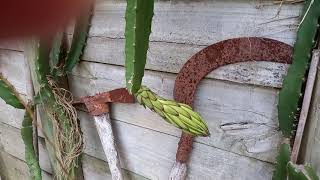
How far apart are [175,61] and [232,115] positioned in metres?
0.19

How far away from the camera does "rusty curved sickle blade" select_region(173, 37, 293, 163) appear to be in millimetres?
780

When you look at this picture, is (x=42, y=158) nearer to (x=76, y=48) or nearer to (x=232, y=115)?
(x=76, y=48)

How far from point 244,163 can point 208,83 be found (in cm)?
20

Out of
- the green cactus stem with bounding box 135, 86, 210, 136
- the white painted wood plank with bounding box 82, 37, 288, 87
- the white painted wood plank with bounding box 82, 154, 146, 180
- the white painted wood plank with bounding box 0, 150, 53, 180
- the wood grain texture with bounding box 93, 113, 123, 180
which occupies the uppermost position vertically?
the white painted wood plank with bounding box 82, 37, 288, 87

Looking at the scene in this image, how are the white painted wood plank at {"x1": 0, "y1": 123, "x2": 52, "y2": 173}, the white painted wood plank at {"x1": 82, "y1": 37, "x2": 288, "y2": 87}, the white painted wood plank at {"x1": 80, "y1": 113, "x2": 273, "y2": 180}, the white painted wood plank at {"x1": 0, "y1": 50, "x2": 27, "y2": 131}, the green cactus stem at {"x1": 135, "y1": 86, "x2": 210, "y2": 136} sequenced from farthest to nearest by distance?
the white painted wood plank at {"x1": 0, "y1": 123, "x2": 52, "y2": 173} → the white painted wood plank at {"x1": 0, "y1": 50, "x2": 27, "y2": 131} → the white painted wood plank at {"x1": 80, "y1": 113, "x2": 273, "y2": 180} → the white painted wood plank at {"x1": 82, "y1": 37, "x2": 288, "y2": 87} → the green cactus stem at {"x1": 135, "y1": 86, "x2": 210, "y2": 136}

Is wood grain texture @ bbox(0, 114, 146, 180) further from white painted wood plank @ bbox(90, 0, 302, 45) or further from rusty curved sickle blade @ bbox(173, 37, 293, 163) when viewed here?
white painted wood plank @ bbox(90, 0, 302, 45)

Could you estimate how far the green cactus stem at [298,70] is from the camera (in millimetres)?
688

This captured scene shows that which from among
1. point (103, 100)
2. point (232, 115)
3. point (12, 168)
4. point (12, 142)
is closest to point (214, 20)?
point (232, 115)

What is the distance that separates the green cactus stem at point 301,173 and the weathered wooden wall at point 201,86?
0.40 ft

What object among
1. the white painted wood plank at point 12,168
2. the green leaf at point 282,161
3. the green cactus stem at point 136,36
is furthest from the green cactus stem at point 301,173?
the white painted wood plank at point 12,168

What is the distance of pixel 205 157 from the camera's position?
1.01 m

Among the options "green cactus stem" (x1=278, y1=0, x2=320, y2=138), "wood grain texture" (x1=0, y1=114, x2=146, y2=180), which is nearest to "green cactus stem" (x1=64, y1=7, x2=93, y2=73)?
"wood grain texture" (x1=0, y1=114, x2=146, y2=180)

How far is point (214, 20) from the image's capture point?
872 millimetres

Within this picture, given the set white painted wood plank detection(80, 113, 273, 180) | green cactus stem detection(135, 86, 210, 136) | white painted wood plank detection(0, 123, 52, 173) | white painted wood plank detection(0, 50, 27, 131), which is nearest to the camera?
green cactus stem detection(135, 86, 210, 136)
